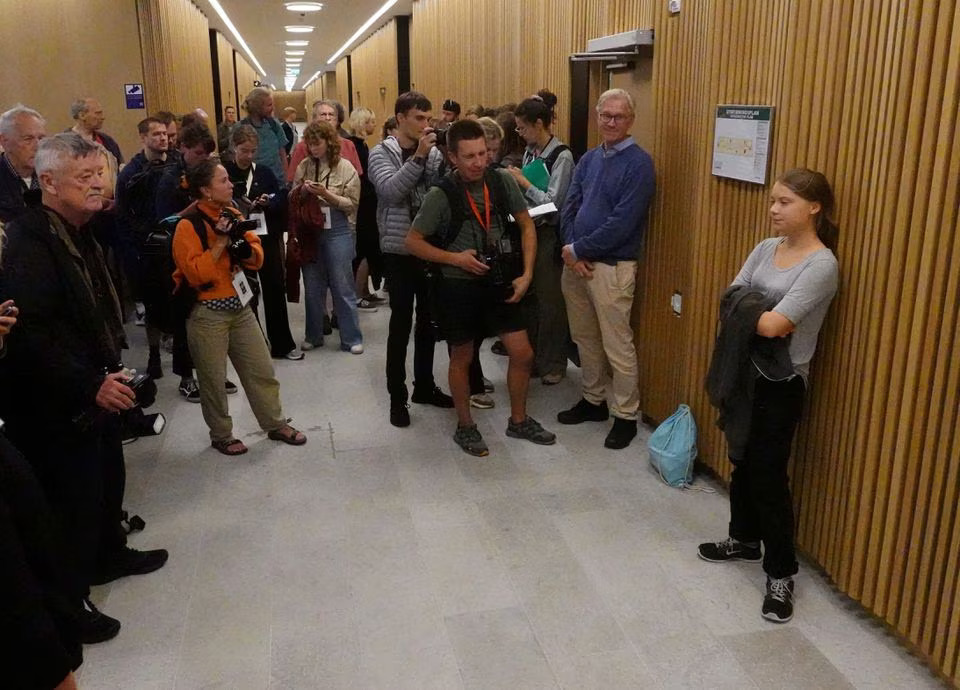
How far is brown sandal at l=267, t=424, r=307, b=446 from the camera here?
15.0 feet

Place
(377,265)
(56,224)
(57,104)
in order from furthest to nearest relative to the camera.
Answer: (57,104)
(377,265)
(56,224)

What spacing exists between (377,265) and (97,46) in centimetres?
521

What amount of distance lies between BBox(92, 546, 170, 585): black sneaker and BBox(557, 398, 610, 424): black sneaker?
8.00 ft

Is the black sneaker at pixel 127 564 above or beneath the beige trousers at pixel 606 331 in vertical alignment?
beneath

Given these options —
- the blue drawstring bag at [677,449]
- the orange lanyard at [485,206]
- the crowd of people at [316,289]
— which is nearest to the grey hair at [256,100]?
the crowd of people at [316,289]

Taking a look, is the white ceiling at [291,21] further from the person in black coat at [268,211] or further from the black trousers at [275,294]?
the black trousers at [275,294]

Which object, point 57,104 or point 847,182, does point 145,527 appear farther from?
point 57,104

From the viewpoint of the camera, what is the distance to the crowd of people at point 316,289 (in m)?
2.70

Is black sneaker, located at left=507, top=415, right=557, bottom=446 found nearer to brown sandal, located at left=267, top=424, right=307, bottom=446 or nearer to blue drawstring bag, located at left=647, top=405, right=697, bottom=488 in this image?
blue drawstring bag, located at left=647, top=405, right=697, bottom=488

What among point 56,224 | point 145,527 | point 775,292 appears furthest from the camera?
point 145,527

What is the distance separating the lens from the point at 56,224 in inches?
109

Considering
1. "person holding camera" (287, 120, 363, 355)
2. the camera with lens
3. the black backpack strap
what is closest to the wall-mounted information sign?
the black backpack strap

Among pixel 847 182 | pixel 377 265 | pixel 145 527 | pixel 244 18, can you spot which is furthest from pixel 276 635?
pixel 244 18

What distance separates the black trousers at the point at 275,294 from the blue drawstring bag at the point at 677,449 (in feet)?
10.5
